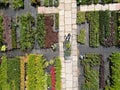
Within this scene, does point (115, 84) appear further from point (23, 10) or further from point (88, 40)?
point (23, 10)

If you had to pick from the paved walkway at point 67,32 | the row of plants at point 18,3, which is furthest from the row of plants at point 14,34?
the paved walkway at point 67,32

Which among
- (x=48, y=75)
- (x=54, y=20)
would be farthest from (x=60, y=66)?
(x=54, y=20)

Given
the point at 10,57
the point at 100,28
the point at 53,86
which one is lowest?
the point at 53,86

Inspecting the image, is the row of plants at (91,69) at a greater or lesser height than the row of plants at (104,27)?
lesser

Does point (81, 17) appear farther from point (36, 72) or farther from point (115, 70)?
point (36, 72)

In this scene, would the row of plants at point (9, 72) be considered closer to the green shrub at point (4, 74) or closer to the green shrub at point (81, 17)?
the green shrub at point (4, 74)

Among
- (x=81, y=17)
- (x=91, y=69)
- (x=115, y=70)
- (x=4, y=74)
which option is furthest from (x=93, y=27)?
(x=4, y=74)

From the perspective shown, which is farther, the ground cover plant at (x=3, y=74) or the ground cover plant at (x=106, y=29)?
the ground cover plant at (x=3, y=74)
